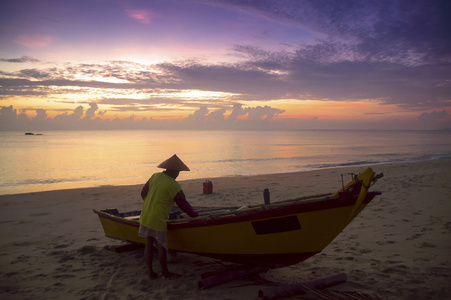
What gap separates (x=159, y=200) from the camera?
5.00m

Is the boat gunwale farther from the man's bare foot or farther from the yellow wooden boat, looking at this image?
the man's bare foot

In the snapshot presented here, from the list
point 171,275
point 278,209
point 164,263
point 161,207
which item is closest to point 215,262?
point 171,275

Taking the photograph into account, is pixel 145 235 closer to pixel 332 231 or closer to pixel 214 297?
pixel 214 297

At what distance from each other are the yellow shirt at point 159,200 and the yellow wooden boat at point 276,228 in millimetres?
278

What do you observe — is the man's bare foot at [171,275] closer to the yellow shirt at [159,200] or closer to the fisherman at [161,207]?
the fisherman at [161,207]

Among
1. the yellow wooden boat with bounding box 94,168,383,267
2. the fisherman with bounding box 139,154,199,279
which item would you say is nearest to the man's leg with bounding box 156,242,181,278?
the fisherman with bounding box 139,154,199,279

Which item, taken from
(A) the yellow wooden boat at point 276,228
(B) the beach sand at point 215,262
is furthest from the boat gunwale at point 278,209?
(B) the beach sand at point 215,262

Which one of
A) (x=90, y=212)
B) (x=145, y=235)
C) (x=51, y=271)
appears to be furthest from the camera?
(x=90, y=212)

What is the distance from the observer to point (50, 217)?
1007 centimetres

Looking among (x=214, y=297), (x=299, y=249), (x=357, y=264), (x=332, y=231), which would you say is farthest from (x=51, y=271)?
(x=357, y=264)

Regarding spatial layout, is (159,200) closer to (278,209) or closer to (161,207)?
(161,207)

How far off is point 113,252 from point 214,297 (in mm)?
2965

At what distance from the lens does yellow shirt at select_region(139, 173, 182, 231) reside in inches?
196

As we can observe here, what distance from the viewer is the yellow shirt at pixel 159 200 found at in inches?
196
